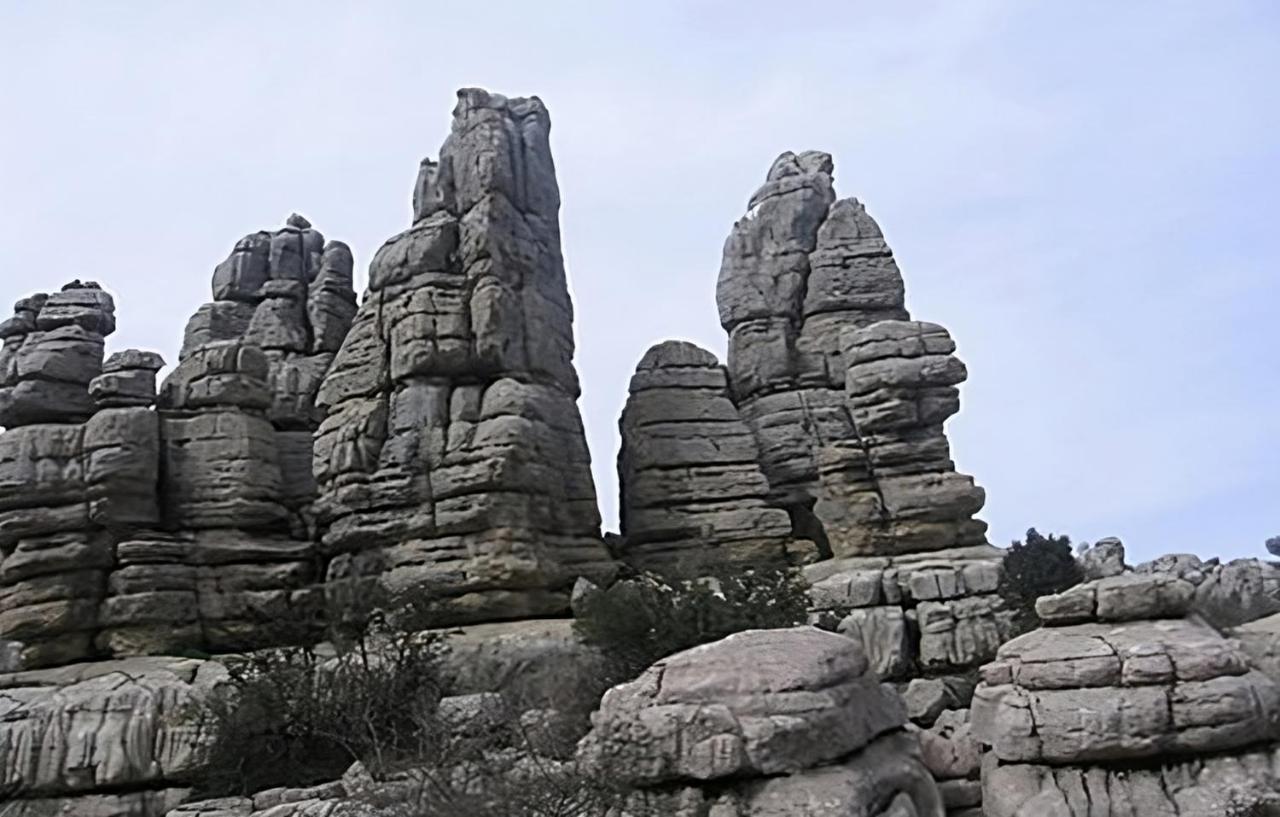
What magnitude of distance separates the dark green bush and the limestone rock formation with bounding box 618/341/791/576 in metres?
5.35

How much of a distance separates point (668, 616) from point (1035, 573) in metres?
7.84

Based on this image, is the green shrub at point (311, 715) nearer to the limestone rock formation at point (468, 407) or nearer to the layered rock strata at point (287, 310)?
the limestone rock formation at point (468, 407)

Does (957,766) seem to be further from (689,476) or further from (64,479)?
(64,479)

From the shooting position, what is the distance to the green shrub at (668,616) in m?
18.5

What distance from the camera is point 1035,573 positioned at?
22.0m

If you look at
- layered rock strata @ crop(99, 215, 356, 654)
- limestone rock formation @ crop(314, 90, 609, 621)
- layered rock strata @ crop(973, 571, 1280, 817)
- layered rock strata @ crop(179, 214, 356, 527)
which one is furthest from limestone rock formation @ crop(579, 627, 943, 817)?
layered rock strata @ crop(179, 214, 356, 527)

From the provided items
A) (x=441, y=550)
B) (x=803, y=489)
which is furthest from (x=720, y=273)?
(x=441, y=550)

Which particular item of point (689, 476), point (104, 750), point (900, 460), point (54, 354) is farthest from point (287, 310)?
point (900, 460)

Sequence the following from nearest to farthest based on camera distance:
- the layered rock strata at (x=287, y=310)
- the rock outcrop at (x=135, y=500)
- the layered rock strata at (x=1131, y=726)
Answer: the layered rock strata at (x=1131, y=726) → the rock outcrop at (x=135, y=500) → the layered rock strata at (x=287, y=310)

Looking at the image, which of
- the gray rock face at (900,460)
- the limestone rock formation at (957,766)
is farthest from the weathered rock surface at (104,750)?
the gray rock face at (900,460)

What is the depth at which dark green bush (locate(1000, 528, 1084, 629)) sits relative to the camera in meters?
21.6

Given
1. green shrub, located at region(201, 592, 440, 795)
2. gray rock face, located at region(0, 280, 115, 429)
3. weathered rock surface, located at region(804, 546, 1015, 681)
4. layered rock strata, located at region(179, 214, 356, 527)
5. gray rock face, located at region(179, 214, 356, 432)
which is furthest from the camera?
gray rock face, located at region(179, 214, 356, 432)

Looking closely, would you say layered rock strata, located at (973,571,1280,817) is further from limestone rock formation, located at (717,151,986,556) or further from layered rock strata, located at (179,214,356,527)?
layered rock strata, located at (179,214,356,527)

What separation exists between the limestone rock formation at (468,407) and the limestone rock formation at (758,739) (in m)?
11.1
